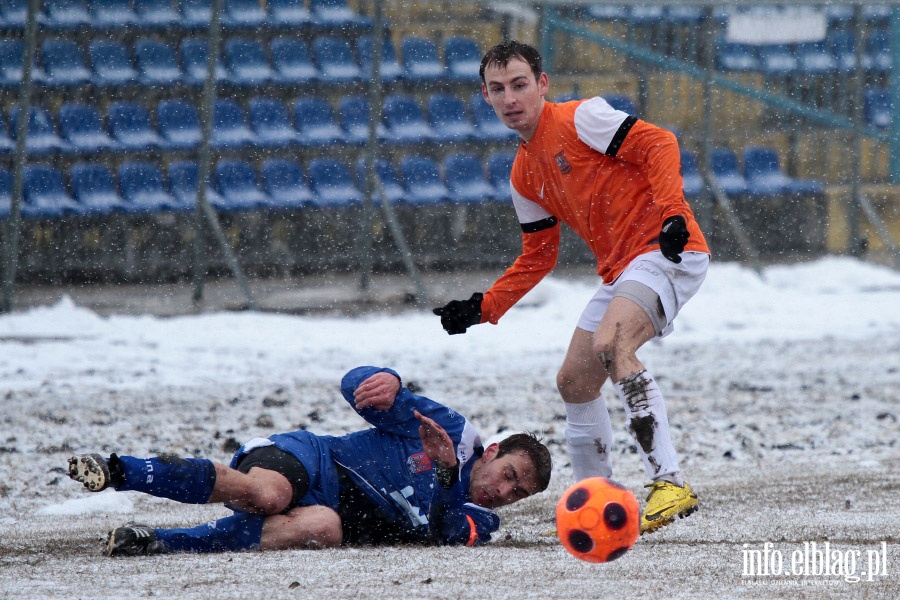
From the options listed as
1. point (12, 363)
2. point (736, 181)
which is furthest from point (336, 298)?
point (736, 181)

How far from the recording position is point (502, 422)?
301 inches

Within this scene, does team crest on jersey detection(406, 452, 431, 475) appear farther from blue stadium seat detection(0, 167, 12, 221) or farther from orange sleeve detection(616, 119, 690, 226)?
blue stadium seat detection(0, 167, 12, 221)

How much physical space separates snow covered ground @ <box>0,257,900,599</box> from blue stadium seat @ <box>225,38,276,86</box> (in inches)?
114

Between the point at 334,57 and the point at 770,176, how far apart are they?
4994 millimetres

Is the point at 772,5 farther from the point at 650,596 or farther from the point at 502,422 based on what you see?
the point at 650,596

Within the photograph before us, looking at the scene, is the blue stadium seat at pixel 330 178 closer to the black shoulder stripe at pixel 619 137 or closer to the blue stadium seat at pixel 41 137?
the blue stadium seat at pixel 41 137

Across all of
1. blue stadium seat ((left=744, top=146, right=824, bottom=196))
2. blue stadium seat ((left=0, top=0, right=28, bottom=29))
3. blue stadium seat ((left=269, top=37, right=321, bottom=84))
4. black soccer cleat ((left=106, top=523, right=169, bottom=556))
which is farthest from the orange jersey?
blue stadium seat ((left=744, top=146, right=824, bottom=196))

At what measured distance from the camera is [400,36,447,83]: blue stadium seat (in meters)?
13.1

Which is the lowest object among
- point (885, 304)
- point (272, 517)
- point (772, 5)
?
point (885, 304)

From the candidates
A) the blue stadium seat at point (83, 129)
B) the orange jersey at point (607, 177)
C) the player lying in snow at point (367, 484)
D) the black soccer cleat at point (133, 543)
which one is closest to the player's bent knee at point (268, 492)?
the player lying in snow at point (367, 484)

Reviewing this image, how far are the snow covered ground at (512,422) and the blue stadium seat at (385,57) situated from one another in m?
2.74

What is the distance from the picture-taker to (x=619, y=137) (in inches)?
200

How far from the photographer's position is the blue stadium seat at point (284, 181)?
12.6 m

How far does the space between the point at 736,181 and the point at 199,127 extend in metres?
5.81
